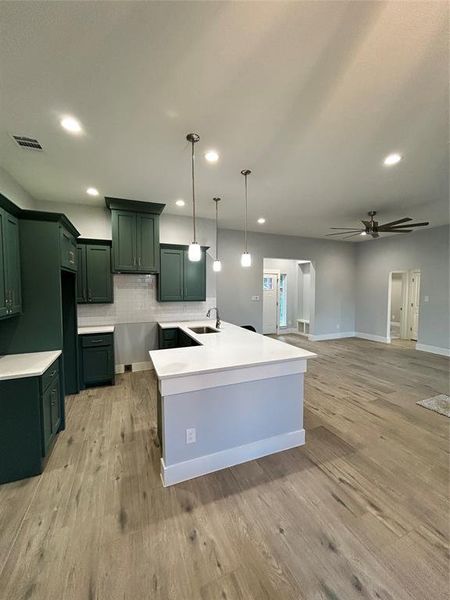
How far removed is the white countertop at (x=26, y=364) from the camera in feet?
6.42

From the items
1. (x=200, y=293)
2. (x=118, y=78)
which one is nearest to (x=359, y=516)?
(x=118, y=78)

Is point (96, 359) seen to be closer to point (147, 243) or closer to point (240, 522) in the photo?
point (147, 243)

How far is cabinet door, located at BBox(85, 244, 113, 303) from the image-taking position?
4.00 m

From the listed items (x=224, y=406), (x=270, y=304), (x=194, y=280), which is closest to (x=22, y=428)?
(x=224, y=406)

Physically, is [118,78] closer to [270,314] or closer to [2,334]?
[2,334]

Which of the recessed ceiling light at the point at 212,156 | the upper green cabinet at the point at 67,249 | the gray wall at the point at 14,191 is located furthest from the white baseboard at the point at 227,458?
the gray wall at the point at 14,191

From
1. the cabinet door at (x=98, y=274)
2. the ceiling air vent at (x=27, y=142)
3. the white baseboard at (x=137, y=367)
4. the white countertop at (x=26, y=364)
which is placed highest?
the ceiling air vent at (x=27, y=142)

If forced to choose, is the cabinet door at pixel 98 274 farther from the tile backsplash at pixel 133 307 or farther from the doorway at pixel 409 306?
the doorway at pixel 409 306

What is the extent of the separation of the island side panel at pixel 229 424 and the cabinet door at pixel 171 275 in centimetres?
277

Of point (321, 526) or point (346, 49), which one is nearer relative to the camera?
point (346, 49)

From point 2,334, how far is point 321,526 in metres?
3.18

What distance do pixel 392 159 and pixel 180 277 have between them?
11.4 feet

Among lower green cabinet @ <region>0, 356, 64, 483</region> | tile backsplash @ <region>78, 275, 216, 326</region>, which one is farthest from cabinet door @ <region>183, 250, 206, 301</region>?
lower green cabinet @ <region>0, 356, 64, 483</region>

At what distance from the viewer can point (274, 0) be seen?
47.0 inches
